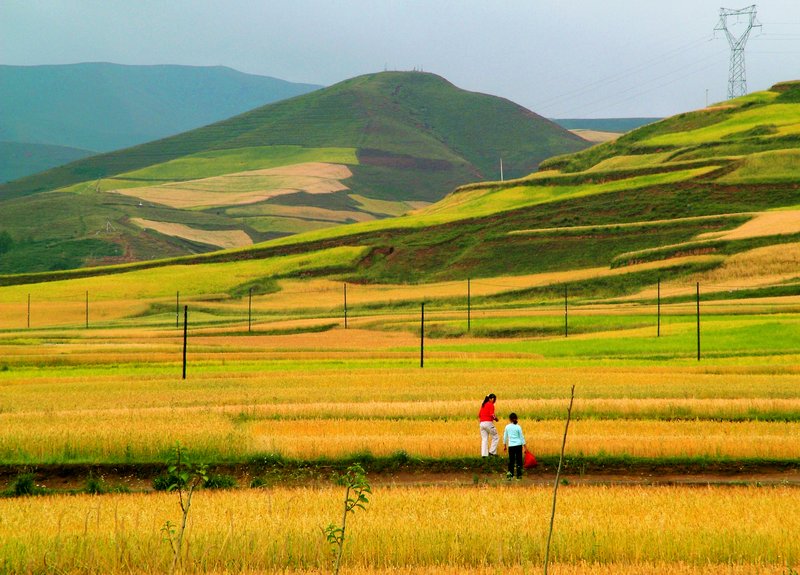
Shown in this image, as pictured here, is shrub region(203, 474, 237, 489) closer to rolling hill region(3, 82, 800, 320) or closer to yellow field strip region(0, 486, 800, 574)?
yellow field strip region(0, 486, 800, 574)

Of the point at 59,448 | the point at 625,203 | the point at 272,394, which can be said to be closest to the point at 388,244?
the point at 625,203

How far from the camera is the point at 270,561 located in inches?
639

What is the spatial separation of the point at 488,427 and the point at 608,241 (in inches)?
4082

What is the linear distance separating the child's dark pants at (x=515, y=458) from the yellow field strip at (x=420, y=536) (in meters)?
4.65

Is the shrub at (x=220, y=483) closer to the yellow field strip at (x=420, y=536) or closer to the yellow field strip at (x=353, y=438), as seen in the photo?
the yellow field strip at (x=353, y=438)

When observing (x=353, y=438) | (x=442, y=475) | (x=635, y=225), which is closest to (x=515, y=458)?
(x=442, y=475)

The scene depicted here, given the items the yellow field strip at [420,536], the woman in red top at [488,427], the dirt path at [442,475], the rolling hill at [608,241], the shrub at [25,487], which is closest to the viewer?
the yellow field strip at [420,536]

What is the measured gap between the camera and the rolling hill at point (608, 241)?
105188mm

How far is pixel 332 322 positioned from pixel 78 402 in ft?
175

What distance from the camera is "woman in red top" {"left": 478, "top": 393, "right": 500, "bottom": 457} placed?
2702 centimetres

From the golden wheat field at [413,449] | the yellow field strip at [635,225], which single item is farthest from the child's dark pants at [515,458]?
the yellow field strip at [635,225]

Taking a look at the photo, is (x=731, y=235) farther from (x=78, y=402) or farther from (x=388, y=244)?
(x=78, y=402)

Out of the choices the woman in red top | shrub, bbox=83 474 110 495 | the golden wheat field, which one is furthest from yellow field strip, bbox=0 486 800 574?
the woman in red top

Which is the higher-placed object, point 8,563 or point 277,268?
point 277,268
